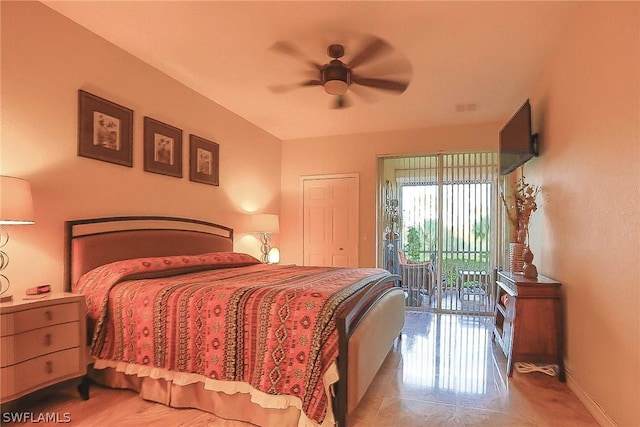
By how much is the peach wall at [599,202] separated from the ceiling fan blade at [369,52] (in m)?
1.37

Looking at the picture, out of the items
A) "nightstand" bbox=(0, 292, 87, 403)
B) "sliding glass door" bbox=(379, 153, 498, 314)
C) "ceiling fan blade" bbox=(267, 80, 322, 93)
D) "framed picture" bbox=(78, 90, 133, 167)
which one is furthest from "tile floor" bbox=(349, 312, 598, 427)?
"framed picture" bbox=(78, 90, 133, 167)

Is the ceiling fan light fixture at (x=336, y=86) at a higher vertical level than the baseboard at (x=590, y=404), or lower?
higher

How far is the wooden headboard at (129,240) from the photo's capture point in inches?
104

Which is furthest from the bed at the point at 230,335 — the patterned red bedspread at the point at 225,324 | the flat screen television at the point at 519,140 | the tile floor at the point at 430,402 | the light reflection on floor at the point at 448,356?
the flat screen television at the point at 519,140

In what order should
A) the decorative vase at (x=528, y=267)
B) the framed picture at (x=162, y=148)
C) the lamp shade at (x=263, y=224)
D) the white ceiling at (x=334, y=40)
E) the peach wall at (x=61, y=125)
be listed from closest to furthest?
the peach wall at (x=61, y=125) → the white ceiling at (x=334, y=40) → the decorative vase at (x=528, y=267) → the framed picture at (x=162, y=148) → the lamp shade at (x=263, y=224)

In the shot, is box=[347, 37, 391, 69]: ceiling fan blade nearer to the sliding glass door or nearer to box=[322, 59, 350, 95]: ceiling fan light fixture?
box=[322, 59, 350, 95]: ceiling fan light fixture

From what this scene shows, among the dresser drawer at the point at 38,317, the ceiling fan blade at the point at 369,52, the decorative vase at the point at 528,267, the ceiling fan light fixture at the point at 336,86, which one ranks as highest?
the ceiling fan blade at the point at 369,52

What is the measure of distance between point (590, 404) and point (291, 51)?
3.38 m

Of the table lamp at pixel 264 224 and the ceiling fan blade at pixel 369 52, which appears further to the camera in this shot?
the table lamp at pixel 264 224

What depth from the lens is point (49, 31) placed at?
2557 mm

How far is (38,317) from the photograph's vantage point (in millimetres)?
2053

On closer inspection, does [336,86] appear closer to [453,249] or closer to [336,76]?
[336,76]

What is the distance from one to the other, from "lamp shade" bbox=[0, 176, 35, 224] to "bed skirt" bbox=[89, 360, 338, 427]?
110 centimetres

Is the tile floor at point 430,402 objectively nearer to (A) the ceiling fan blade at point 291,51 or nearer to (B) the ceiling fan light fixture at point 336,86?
(B) the ceiling fan light fixture at point 336,86
